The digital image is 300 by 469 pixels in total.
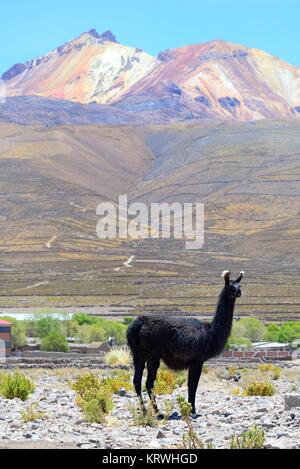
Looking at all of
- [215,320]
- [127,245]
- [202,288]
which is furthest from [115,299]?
[215,320]

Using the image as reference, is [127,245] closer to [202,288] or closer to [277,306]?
[202,288]

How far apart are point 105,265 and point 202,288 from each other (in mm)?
27873

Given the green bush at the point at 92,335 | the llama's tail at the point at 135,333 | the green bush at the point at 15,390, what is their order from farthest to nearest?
the green bush at the point at 92,335, the green bush at the point at 15,390, the llama's tail at the point at 135,333

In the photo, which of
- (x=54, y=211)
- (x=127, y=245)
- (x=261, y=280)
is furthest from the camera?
(x=54, y=211)

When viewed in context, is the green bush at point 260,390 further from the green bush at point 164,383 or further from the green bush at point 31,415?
the green bush at point 31,415

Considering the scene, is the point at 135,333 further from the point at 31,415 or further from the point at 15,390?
the point at 15,390

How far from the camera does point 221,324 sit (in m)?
17.5

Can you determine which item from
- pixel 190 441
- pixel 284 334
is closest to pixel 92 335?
pixel 284 334

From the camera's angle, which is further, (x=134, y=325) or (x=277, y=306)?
(x=277, y=306)

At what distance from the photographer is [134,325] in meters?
17.2

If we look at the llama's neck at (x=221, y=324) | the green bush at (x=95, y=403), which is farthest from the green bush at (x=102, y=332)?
the llama's neck at (x=221, y=324)

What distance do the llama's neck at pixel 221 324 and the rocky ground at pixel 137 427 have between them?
1.12 m

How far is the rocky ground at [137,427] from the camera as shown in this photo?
13.1 metres
